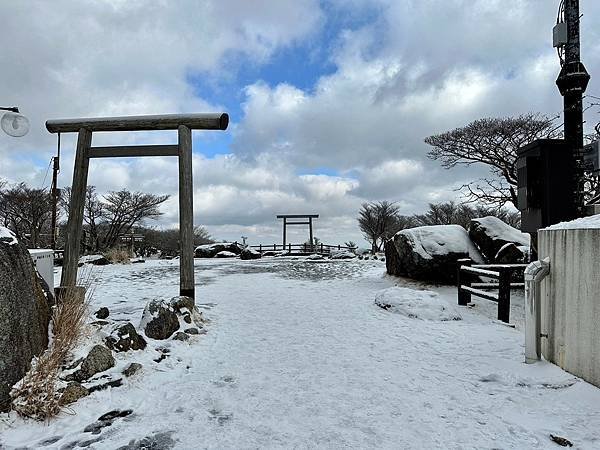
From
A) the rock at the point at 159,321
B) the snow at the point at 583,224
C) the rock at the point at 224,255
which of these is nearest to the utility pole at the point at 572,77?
the snow at the point at 583,224

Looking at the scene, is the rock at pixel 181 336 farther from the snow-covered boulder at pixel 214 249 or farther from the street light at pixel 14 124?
the snow-covered boulder at pixel 214 249

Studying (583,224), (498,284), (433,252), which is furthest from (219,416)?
(433,252)

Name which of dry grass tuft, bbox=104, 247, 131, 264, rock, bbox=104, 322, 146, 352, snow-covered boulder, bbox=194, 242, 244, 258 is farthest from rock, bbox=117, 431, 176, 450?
snow-covered boulder, bbox=194, 242, 244, 258

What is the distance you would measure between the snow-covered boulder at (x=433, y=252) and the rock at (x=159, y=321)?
6169mm

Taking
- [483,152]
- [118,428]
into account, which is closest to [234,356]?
[118,428]

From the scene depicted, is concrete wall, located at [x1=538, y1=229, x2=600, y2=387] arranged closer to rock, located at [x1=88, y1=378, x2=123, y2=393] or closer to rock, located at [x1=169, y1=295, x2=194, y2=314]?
rock, located at [x1=88, y1=378, x2=123, y2=393]

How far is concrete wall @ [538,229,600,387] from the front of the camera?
2752 mm

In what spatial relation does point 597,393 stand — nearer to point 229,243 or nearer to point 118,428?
point 118,428

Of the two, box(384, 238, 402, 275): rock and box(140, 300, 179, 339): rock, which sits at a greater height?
box(384, 238, 402, 275): rock

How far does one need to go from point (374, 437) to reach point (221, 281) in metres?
8.07

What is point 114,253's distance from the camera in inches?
566

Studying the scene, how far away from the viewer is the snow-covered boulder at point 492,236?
29.3 feet

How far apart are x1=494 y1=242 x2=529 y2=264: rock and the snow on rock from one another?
3327mm

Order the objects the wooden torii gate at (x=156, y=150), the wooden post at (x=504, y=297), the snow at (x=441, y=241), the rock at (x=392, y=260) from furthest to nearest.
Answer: the rock at (x=392, y=260)
the snow at (x=441, y=241)
the wooden torii gate at (x=156, y=150)
the wooden post at (x=504, y=297)
